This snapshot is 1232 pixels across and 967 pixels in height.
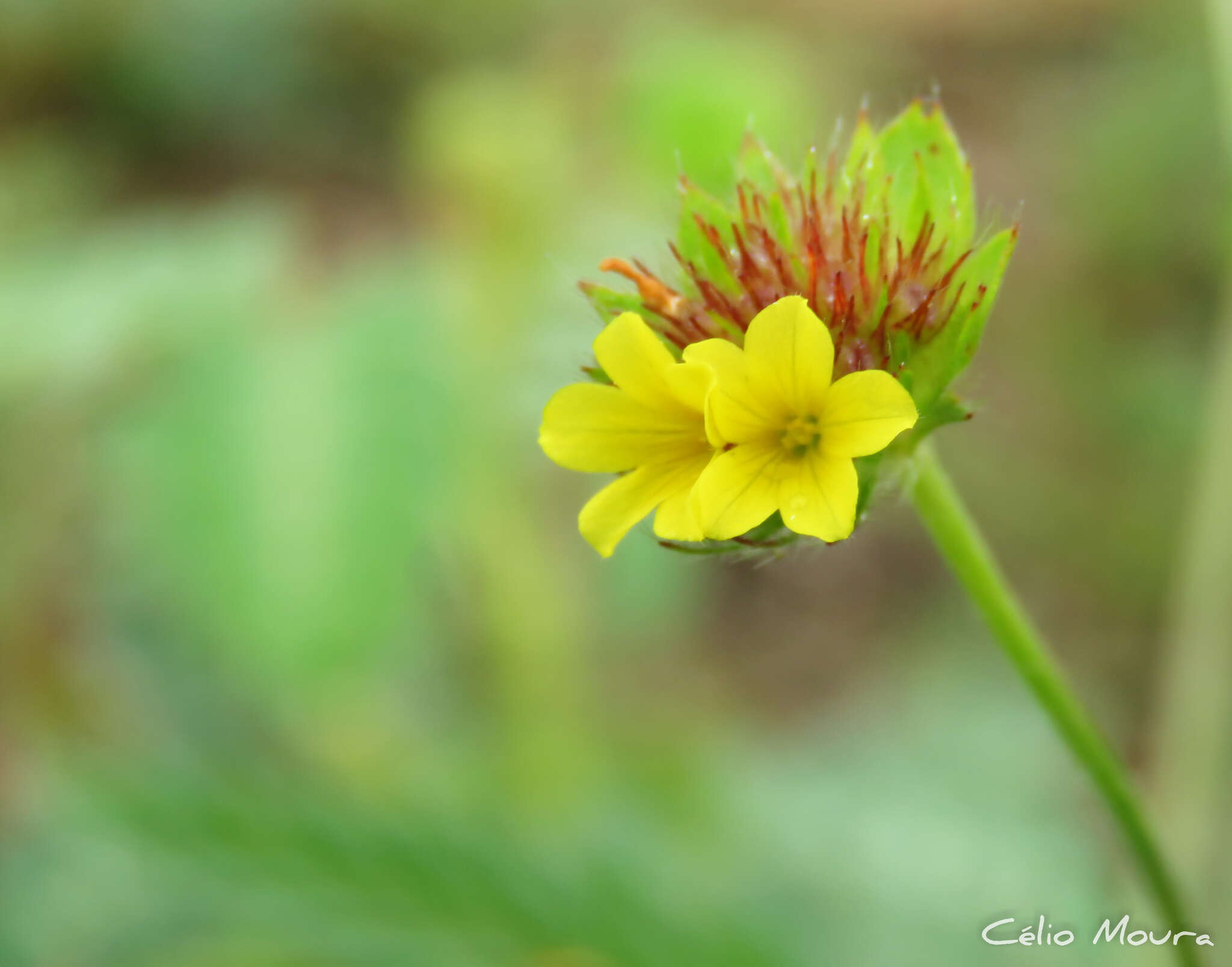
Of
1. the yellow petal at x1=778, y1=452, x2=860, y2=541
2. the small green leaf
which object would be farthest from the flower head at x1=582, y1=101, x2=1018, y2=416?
the yellow petal at x1=778, y1=452, x2=860, y2=541

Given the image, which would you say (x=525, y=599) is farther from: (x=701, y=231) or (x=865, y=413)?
(x=865, y=413)

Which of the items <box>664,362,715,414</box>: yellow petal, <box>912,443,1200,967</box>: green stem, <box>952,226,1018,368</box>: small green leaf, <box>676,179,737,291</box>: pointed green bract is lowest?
<box>912,443,1200,967</box>: green stem

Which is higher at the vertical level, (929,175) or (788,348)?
(929,175)

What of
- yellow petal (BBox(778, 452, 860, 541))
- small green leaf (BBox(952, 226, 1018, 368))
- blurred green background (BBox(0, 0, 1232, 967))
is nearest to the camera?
yellow petal (BBox(778, 452, 860, 541))

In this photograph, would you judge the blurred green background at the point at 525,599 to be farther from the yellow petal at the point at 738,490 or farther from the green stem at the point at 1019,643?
the yellow petal at the point at 738,490

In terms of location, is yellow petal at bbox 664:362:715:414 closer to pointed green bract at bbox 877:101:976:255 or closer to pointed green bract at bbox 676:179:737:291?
pointed green bract at bbox 676:179:737:291
